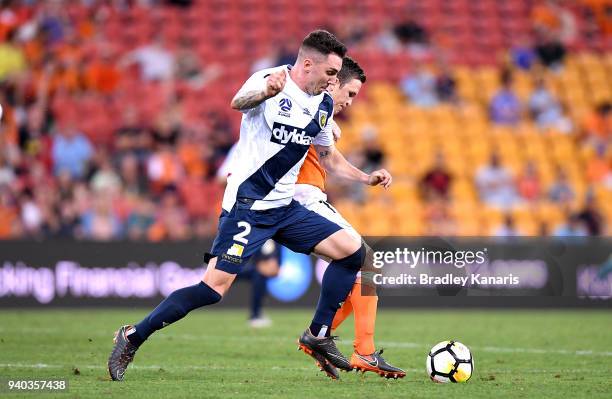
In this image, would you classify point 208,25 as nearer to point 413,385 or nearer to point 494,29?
point 494,29

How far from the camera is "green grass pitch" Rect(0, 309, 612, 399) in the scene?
25.4ft

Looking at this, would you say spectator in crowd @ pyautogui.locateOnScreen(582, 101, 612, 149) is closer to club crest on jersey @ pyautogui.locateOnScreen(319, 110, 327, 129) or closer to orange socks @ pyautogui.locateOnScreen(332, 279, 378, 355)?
orange socks @ pyautogui.locateOnScreen(332, 279, 378, 355)

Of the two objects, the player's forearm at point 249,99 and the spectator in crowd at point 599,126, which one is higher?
the spectator in crowd at point 599,126

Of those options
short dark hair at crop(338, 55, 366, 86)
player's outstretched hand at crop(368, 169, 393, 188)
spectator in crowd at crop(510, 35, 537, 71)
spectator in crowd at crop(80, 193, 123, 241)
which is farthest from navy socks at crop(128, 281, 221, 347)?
spectator in crowd at crop(510, 35, 537, 71)

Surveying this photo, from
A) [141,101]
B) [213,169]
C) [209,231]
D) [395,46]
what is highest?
[395,46]

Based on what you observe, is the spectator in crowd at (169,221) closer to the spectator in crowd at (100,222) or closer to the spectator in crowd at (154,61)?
the spectator in crowd at (100,222)

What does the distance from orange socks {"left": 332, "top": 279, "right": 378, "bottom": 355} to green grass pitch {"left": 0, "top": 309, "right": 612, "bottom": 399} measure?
0.26 m

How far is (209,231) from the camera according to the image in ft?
57.3

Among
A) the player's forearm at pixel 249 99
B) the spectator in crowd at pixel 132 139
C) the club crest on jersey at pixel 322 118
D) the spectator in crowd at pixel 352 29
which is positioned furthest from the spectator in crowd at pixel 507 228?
the player's forearm at pixel 249 99

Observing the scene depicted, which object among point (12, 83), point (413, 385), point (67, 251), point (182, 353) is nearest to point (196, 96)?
point (12, 83)

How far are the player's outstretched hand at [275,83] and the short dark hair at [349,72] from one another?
1509mm

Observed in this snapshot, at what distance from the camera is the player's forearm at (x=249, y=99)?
24.4ft

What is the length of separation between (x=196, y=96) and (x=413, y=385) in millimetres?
12579

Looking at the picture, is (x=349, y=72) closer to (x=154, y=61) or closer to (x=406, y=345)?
(x=406, y=345)
